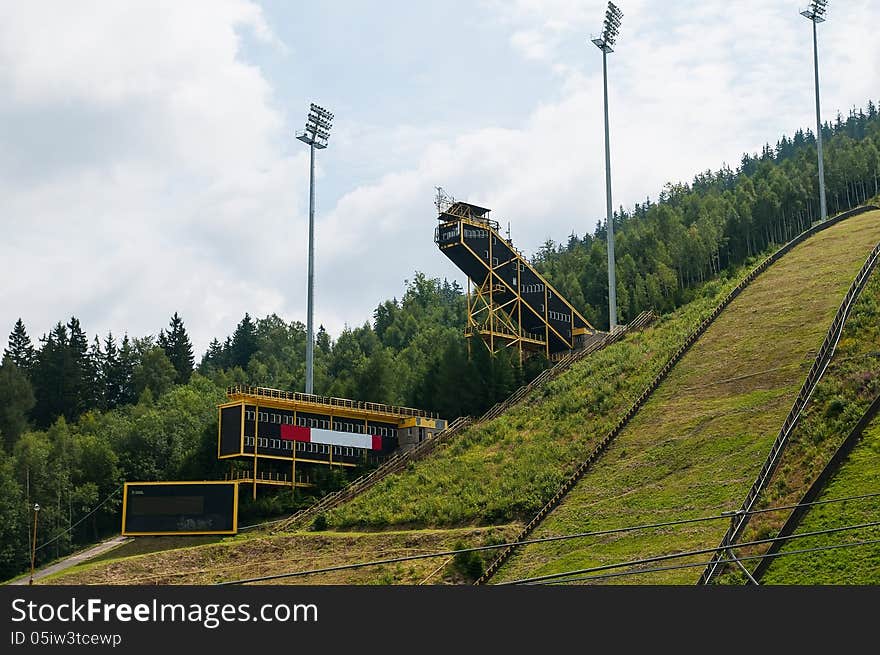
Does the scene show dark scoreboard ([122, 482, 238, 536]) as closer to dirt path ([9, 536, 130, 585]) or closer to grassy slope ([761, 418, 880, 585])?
dirt path ([9, 536, 130, 585])

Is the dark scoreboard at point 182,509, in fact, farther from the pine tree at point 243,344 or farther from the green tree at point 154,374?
the pine tree at point 243,344

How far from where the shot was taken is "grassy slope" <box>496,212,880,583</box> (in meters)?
46.0

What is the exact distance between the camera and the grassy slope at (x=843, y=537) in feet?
116

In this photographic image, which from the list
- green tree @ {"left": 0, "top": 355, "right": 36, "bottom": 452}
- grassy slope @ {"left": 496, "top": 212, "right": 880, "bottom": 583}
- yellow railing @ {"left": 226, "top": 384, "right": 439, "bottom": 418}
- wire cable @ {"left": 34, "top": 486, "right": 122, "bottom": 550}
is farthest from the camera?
green tree @ {"left": 0, "top": 355, "right": 36, "bottom": 452}

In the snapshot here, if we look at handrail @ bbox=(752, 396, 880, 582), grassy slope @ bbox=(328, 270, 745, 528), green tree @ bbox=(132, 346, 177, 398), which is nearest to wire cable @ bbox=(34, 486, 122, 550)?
grassy slope @ bbox=(328, 270, 745, 528)

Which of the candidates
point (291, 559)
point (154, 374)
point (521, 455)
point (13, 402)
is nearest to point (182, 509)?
point (291, 559)

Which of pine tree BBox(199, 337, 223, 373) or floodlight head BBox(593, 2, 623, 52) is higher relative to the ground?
floodlight head BBox(593, 2, 623, 52)

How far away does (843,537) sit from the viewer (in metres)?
37.6

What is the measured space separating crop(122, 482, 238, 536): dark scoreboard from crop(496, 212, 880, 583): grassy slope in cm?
2166

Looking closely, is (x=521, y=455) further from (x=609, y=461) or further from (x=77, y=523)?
(x=77, y=523)

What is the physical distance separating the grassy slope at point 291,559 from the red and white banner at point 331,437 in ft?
31.6

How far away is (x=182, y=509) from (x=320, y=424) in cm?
1114

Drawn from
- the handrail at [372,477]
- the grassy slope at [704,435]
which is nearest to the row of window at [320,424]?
the handrail at [372,477]

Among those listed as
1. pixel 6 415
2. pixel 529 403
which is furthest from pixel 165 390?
pixel 529 403
